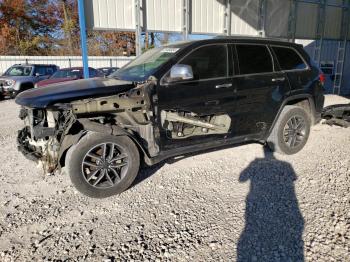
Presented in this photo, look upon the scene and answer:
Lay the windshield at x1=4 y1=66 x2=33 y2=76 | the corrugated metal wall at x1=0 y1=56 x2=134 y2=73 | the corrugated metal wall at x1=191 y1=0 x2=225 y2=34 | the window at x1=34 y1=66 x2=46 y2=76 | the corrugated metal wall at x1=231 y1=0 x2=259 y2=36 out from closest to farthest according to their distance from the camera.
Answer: the corrugated metal wall at x1=191 y1=0 x2=225 y2=34 → the corrugated metal wall at x1=231 y1=0 x2=259 y2=36 → the windshield at x1=4 y1=66 x2=33 y2=76 → the window at x1=34 y1=66 x2=46 y2=76 → the corrugated metal wall at x1=0 y1=56 x2=134 y2=73

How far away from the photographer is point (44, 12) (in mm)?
30516

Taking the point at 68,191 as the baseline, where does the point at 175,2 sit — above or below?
above

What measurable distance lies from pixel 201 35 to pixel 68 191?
8.08 metres

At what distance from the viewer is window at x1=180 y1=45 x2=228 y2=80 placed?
398 cm

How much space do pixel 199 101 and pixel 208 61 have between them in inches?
24.8

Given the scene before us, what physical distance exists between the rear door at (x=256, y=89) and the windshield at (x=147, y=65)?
1077 millimetres

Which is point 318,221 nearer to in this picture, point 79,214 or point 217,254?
point 217,254

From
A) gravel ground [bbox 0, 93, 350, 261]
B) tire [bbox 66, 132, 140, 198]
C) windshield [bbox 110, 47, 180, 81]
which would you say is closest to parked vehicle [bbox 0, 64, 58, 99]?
gravel ground [bbox 0, 93, 350, 261]

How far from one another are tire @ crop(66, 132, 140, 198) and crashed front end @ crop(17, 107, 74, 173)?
26 cm

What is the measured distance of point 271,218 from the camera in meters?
3.05

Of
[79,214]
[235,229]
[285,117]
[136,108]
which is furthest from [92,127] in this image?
[285,117]

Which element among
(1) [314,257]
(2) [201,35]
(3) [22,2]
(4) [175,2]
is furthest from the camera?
(3) [22,2]

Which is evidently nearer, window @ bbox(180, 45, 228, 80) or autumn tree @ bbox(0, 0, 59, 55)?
window @ bbox(180, 45, 228, 80)

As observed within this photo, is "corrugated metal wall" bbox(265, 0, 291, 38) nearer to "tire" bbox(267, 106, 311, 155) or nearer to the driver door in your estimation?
"tire" bbox(267, 106, 311, 155)
